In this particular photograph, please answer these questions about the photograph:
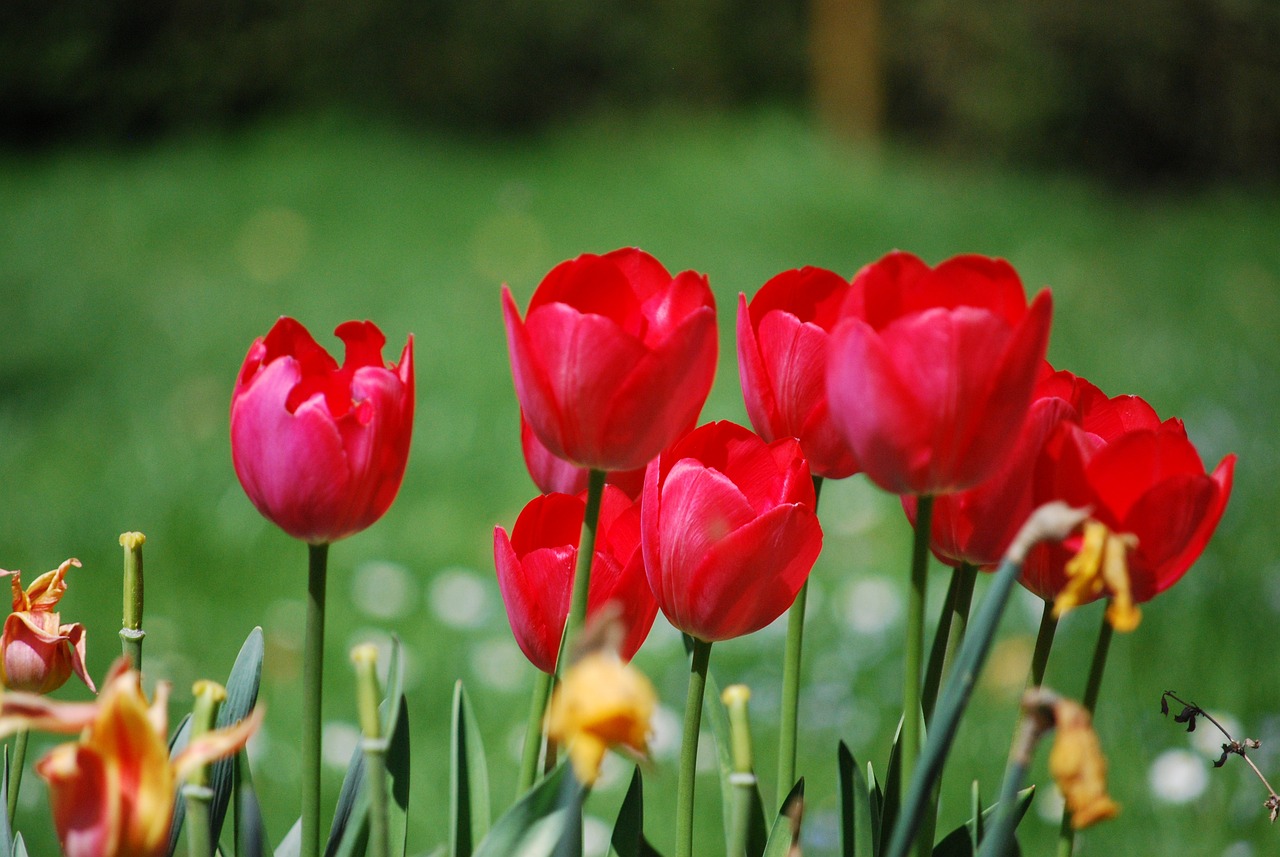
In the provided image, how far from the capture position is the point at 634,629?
53 cm

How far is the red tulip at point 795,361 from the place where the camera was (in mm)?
517

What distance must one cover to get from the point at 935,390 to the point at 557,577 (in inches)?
7.4

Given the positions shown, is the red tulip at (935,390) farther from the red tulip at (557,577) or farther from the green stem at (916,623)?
the red tulip at (557,577)

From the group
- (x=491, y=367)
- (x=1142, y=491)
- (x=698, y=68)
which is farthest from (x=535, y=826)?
(x=698, y=68)

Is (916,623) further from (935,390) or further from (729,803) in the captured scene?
(729,803)

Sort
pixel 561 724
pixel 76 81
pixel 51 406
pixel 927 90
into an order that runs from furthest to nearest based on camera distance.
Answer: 1. pixel 927 90
2. pixel 76 81
3. pixel 51 406
4. pixel 561 724

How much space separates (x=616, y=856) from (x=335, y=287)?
3.19m

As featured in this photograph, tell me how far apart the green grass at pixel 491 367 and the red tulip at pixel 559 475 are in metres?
0.60

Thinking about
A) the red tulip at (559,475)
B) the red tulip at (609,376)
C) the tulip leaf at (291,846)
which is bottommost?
the tulip leaf at (291,846)

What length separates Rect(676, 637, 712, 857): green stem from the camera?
49cm

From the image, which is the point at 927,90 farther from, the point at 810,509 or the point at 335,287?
the point at 810,509

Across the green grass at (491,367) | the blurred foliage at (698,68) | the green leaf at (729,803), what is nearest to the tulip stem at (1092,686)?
the green leaf at (729,803)

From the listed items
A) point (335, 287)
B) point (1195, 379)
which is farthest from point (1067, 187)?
point (335, 287)

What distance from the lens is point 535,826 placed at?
48 centimetres
